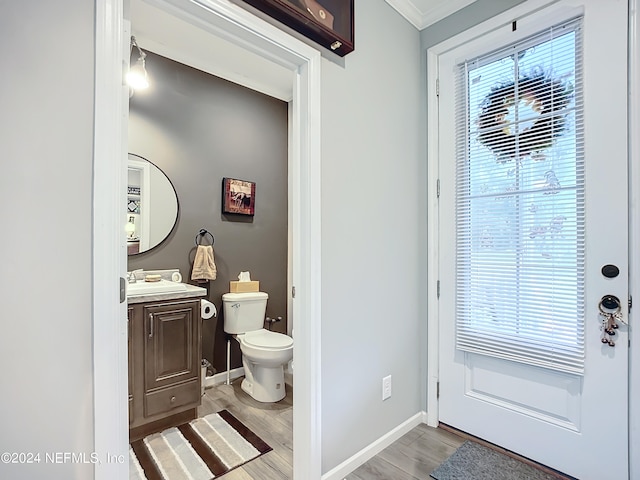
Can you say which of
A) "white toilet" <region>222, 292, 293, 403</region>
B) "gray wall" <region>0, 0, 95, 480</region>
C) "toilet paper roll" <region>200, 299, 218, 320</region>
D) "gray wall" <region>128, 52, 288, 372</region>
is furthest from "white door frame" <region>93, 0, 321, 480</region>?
"gray wall" <region>128, 52, 288, 372</region>

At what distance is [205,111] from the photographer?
2.78 metres

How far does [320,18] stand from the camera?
144 cm

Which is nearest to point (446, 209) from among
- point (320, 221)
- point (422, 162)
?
point (422, 162)

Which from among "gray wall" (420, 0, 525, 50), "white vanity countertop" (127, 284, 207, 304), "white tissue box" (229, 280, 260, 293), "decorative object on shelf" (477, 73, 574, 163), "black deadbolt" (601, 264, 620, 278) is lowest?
"white tissue box" (229, 280, 260, 293)

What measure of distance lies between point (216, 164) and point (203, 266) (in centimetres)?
91

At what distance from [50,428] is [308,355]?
93 cm

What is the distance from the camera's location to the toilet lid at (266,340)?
2.39 meters

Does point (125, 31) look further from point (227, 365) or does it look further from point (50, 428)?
point (227, 365)

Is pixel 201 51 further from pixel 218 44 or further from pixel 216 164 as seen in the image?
pixel 216 164

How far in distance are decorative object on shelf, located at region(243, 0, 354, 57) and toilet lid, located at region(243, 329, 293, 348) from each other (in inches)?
76.6

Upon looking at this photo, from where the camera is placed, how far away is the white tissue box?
2.86 m

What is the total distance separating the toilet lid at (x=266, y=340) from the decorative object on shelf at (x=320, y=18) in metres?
1.95

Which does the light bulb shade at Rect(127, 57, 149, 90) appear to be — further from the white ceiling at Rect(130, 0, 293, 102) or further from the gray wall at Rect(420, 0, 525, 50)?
the gray wall at Rect(420, 0, 525, 50)

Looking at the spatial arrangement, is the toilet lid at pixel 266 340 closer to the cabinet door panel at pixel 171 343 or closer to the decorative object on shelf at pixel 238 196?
the cabinet door panel at pixel 171 343
